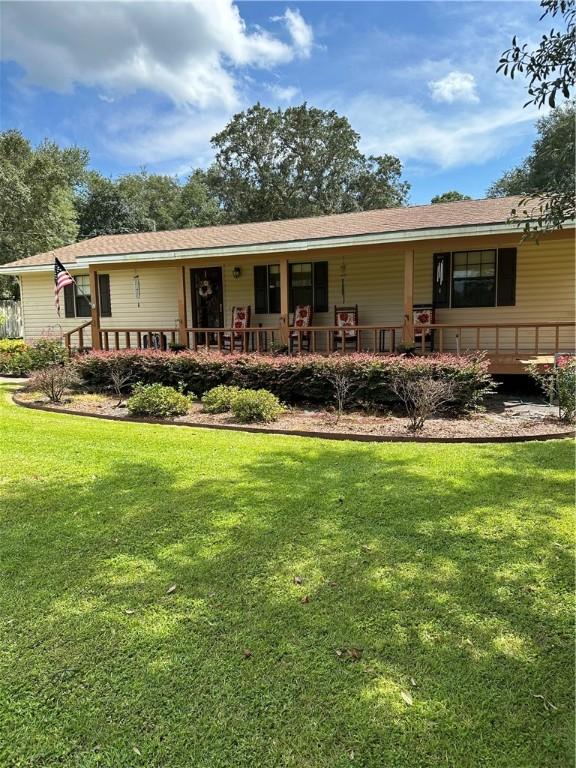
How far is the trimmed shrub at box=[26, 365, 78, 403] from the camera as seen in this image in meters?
9.06

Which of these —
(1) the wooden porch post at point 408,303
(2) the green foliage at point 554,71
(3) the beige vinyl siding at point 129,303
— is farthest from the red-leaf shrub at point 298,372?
(2) the green foliage at point 554,71

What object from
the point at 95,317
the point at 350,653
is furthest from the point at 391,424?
the point at 95,317

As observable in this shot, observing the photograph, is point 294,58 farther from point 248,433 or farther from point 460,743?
point 460,743

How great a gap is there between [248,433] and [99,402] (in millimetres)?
3668

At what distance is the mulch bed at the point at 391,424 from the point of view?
630 centimetres

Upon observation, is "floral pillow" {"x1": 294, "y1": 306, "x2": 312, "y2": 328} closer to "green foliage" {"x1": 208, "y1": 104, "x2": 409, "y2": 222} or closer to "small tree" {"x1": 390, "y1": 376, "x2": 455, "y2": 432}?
"small tree" {"x1": 390, "y1": 376, "x2": 455, "y2": 432}

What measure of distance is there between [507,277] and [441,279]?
1294 millimetres

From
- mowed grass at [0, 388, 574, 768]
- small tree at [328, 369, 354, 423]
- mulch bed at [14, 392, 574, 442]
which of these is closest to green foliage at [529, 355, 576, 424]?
mulch bed at [14, 392, 574, 442]

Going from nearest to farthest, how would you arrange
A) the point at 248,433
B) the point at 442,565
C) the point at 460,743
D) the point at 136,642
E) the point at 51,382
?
the point at 460,743 < the point at 136,642 < the point at 442,565 < the point at 248,433 < the point at 51,382

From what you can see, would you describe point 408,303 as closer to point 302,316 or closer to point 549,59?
point 302,316

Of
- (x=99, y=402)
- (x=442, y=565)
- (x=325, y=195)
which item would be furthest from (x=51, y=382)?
(x=325, y=195)

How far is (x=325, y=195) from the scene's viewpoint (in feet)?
112

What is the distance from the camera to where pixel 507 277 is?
412 inches

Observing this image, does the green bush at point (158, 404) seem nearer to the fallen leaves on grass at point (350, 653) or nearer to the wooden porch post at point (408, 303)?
the wooden porch post at point (408, 303)
